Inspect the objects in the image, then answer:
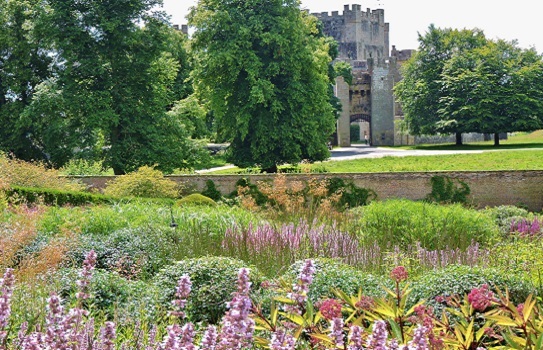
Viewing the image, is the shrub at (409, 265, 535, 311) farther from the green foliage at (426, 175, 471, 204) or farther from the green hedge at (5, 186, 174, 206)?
the green foliage at (426, 175, 471, 204)

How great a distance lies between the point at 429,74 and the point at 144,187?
1119 inches

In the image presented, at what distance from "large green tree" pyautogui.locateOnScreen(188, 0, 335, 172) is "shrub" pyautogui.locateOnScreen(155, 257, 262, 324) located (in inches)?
667

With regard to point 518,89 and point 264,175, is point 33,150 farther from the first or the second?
point 518,89

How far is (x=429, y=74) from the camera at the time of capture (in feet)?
137

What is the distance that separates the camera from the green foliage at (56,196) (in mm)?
14047

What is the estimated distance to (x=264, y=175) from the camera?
18.6 m

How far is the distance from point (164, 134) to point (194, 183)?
19.7ft

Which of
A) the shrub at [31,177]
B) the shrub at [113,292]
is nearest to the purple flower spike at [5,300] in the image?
the shrub at [113,292]

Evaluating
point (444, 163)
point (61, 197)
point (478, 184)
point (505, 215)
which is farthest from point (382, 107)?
point (61, 197)

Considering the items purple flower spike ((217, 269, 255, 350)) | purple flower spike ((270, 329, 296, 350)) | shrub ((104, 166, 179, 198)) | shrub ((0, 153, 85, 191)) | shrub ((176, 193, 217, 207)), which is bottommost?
shrub ((176, 193, 217, 207))

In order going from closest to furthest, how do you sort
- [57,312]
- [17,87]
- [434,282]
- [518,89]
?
1. [57,312]
2. [434,282]
3. [17,87]
4. [518,89]

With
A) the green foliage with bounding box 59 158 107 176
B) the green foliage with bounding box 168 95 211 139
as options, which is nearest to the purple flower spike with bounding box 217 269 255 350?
the green foliage with bounding box 59 158 107 176

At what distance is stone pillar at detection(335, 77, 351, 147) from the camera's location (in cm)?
4784

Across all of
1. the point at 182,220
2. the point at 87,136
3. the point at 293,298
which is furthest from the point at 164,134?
the point at 293,298
